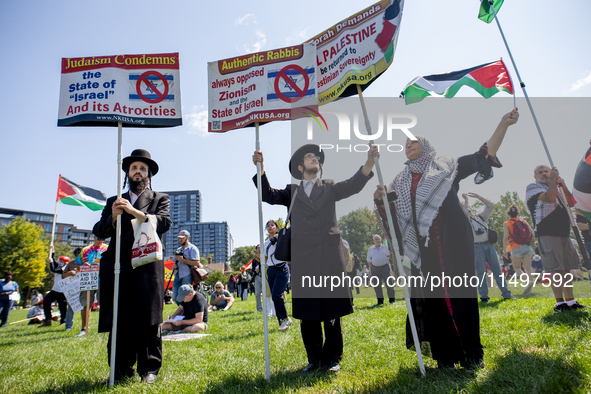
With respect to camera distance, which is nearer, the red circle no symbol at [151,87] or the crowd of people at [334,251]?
the crowd of people at [334,251]

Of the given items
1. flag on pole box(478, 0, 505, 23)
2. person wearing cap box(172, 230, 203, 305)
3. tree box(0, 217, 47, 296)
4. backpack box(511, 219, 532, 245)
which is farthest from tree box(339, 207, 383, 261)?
tree box(0, 217, 47, 296)

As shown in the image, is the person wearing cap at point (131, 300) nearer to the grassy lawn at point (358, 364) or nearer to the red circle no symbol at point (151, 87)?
the grassy lawn at point (358, 364)

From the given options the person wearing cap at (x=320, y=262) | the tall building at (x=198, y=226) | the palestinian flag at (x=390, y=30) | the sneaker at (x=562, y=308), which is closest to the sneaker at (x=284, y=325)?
the person wearing cap at (x=320, y=262)

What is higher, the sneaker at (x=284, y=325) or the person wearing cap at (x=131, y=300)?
the person wearing cap at (x=131, y=300)

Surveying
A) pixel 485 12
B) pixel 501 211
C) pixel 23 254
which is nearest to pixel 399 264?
pixel 501 211

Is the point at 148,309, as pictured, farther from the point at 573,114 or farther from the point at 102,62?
the point at 573,114

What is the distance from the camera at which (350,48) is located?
12.6ft

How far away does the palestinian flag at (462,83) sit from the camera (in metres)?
4.16

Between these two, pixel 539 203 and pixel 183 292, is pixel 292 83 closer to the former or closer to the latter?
pixel 539 203

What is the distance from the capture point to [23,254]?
121 ft

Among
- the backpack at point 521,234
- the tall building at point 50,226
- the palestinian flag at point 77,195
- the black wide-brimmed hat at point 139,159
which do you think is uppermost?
the tall building at point 50,226

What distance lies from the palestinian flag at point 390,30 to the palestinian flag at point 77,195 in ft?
29.3

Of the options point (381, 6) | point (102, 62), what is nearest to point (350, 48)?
point (381, 6)

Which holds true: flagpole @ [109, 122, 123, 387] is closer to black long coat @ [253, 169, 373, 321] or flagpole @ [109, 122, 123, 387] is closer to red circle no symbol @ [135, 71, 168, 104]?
red circle no symbol @ [135, 71, 168, 104]
